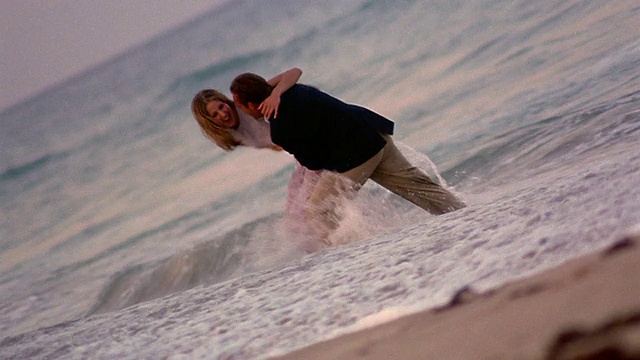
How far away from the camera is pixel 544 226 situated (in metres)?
1.36

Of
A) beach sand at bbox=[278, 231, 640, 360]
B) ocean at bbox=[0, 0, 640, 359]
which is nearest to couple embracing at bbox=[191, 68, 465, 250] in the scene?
ocean at bbox=[0, 0, 640, 359]

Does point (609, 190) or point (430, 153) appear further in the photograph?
point (430, 153)

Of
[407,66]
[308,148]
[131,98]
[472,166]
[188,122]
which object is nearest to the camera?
[308,148]

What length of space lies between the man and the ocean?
13 cm

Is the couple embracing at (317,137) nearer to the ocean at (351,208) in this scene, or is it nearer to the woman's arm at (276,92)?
the woman's arm at (276,92)

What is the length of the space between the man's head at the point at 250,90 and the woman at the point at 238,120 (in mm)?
26

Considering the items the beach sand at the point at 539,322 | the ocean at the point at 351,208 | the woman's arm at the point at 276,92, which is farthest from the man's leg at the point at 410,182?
the beach sand at the point at 539,322

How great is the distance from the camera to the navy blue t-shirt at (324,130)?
233cm

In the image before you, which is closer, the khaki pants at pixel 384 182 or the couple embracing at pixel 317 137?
the couple embracing at pixel 317 137

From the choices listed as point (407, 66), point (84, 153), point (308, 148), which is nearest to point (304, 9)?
point (84, 153)

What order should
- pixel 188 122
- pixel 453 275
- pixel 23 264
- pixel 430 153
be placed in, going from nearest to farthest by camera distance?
pixel 453 275 < pixel 430 153 < pixel 23 264 < pixel 188 122

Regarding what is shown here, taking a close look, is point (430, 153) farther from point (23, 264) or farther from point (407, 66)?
point (407, 66)

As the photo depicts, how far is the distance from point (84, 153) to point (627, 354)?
1256 centimetres

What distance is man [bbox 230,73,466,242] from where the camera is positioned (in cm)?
232
